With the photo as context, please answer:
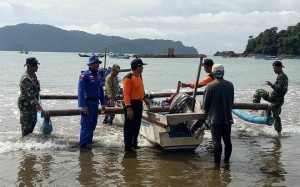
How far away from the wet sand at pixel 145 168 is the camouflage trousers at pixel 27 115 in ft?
3.51

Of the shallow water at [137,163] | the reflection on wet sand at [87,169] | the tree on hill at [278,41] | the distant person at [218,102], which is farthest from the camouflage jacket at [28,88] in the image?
the tree on hill at [278,41]

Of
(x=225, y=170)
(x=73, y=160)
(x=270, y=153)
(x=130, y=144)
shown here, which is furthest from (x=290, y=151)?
(x=73, y=160)

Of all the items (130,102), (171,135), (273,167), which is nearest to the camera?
(273,167)

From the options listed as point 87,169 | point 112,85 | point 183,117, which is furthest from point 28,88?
point 183,117

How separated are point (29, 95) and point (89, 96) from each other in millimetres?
1532

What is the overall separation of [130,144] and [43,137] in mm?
2432

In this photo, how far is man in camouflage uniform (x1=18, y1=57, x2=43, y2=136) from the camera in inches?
357

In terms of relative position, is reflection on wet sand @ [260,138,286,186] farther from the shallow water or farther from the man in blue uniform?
the man in blue uniform

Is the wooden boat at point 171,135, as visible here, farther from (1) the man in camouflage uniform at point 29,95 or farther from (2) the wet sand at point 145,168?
(1) the man in camouflage uniform at point 29,95

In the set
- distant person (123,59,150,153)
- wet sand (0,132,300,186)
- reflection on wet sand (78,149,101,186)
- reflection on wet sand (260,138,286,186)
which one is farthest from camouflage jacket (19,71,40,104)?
reflection on wet sand (260,138,286,186)

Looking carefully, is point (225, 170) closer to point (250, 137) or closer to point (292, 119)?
point (250, 137)

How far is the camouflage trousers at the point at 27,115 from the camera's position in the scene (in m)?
9.23

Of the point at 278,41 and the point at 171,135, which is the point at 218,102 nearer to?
the point at 171,135

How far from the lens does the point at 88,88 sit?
8.46m
